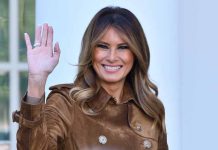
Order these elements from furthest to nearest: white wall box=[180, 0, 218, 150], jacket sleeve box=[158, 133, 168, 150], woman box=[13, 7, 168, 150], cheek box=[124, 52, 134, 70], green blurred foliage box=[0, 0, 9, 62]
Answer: green blurred foliage box=[0, 0, 9, 62], white wall box=[180, 0, 218, 150], jacket sleeve box=[158, 133, 168, 150], cheek box=[124, 52, 134, 70], woman box=[13, 7, 168, 150]

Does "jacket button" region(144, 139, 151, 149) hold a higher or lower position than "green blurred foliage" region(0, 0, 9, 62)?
lower

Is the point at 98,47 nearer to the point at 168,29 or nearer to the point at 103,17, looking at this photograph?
the point at 103,17

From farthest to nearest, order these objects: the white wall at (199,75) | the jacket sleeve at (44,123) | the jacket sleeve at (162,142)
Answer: the white wall at (199,75) < the jacket sleeve at (162,142) < the jacket sleeve at (44,123)

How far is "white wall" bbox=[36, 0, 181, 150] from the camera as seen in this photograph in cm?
449

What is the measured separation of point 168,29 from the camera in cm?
475

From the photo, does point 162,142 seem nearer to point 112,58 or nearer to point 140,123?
point 140,123

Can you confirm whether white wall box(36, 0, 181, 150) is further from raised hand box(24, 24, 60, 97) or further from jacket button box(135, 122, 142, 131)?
raised hand box(24, 24, 60, 97)

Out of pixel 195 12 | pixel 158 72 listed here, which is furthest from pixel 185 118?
pixel 195 12

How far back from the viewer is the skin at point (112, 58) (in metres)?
2.94

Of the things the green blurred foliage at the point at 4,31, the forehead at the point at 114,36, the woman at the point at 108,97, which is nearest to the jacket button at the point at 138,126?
the woman at the point at 108,97

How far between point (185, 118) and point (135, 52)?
7.03ft

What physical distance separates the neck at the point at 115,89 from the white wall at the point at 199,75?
1.94m

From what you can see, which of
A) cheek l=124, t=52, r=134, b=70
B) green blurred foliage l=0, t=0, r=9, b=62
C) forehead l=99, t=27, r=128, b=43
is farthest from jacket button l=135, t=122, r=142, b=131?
green blurred foliage l=0, t=0, r=9, b=62

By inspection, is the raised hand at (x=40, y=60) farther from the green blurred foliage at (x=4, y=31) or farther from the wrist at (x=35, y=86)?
the green blurred foliage at (x=4, y=31)
